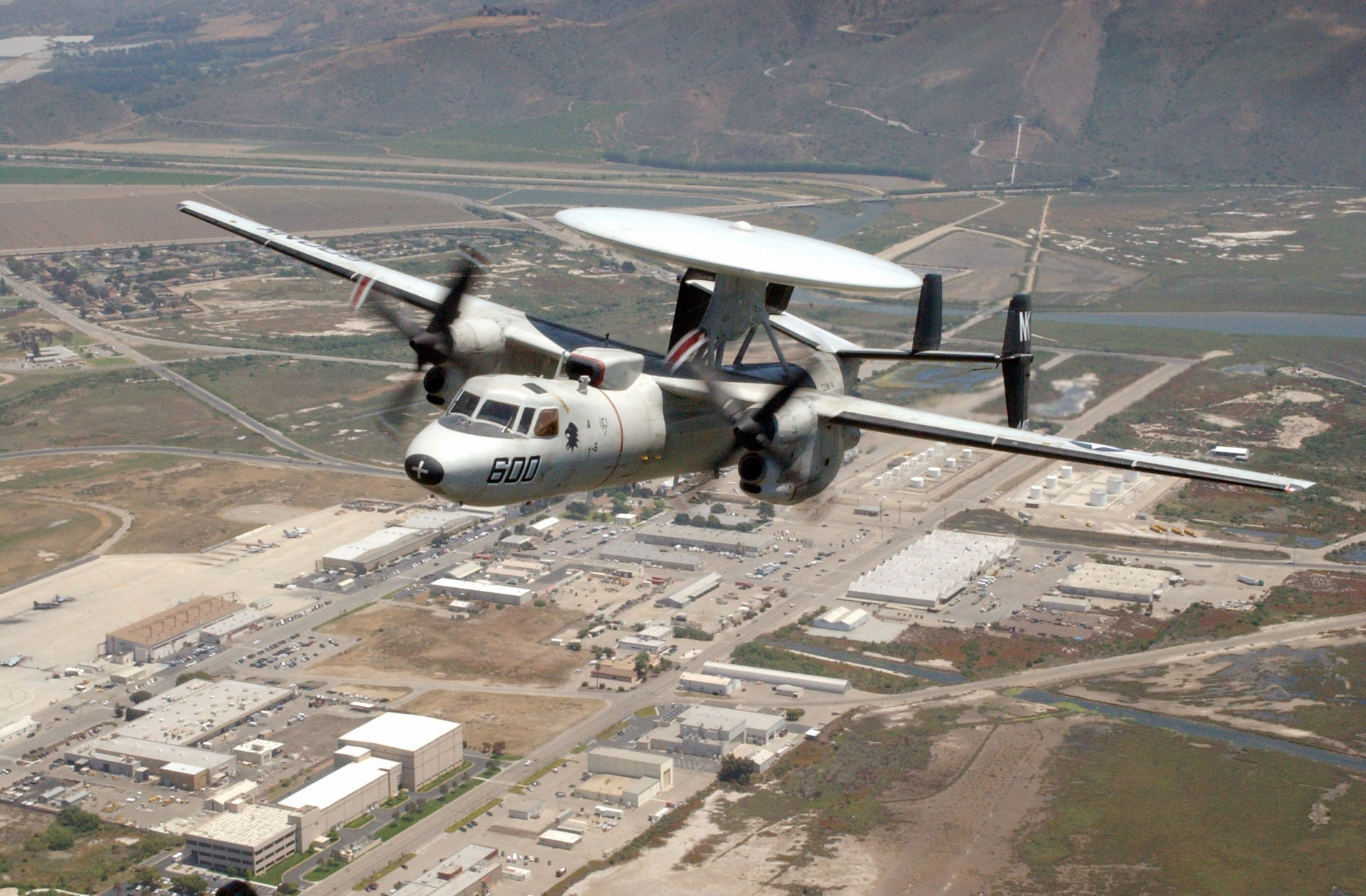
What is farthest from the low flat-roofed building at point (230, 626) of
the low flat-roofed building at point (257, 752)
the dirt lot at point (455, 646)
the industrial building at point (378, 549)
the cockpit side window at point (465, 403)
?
the cockpit side window at point (465, 403)

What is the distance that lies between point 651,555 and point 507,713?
3275 centimetres

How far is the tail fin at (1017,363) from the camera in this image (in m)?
62.1

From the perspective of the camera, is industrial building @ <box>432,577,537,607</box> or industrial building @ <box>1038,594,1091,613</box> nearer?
industrial building @ <box>1038,594,1091,613</box>

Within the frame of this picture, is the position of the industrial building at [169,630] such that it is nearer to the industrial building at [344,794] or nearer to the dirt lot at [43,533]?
the dirt lot at [43,533]

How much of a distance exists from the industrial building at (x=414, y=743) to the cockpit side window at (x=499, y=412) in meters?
54.7

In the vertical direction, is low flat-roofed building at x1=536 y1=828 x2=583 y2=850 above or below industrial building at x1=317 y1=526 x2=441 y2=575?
below

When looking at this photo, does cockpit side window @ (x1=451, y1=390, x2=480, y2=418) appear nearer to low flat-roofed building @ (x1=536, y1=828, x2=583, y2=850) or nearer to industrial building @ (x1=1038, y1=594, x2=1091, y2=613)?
low flat-roofed building @ (x1=536, y1=828, x2=583, y2=850)

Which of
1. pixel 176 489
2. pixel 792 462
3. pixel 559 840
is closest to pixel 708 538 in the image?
pixel 176 489

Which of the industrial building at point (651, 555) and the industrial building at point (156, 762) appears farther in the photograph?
the industrial building at point (651, 555)

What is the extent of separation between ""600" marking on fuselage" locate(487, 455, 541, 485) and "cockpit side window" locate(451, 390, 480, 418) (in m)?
1.65

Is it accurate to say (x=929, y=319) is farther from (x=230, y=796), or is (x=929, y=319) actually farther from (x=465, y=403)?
(x=230, y=796)

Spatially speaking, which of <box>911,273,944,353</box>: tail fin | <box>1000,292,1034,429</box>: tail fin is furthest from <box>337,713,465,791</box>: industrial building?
<box>911,273,944,353</box>: tail fin

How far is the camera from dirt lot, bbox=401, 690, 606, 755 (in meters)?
99.9

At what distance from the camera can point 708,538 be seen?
138375 millimetres
